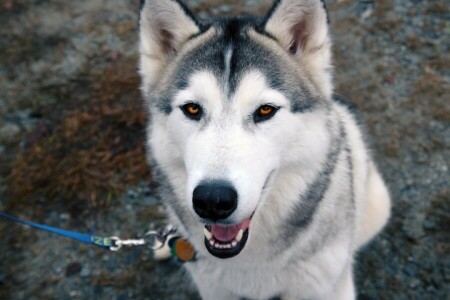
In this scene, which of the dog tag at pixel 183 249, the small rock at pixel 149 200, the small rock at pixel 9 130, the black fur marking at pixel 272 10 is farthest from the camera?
the small rock at pixel 9 130

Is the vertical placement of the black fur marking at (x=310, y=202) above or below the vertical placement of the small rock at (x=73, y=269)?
above

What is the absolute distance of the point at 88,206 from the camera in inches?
152

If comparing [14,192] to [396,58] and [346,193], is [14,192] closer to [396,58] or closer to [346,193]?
[346,193]

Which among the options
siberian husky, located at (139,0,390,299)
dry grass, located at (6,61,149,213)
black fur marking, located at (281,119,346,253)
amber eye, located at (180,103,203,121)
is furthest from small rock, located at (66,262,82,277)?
amber eye, located at (180,103,203,121)

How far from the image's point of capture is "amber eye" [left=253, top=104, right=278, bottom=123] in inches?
77.6

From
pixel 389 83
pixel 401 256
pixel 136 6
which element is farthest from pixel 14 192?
pixel 389 83

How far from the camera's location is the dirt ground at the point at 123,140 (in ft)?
11.2

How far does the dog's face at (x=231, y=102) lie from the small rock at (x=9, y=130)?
2715 millimetres

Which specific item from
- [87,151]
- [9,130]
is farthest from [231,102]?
[9,130]

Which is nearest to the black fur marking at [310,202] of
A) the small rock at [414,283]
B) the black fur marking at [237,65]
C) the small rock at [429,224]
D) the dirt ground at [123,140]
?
the black fur marking at [237,65]

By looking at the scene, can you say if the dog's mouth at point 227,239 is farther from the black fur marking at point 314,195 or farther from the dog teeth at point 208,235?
the black fur marking at point 314,195

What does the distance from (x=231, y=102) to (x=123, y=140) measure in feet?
8.23

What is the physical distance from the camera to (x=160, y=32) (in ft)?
7.84

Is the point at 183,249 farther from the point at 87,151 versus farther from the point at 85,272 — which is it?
the point at 87,151
